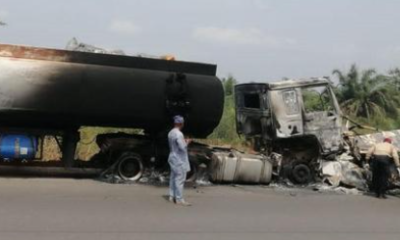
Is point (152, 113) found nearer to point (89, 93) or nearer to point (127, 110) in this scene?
point (127, 110)

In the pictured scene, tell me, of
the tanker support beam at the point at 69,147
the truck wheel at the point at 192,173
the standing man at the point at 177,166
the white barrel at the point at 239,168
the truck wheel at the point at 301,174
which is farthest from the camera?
the truck wheel at the point at 301,174

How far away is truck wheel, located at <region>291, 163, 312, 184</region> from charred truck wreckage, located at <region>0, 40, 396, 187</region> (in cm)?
2

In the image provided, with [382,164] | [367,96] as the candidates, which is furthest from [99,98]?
[367,96]

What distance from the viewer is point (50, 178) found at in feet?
45.1

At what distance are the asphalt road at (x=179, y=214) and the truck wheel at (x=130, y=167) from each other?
72cm

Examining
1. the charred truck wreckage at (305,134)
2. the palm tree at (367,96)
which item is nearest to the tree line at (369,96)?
the palm tree at (367,96)

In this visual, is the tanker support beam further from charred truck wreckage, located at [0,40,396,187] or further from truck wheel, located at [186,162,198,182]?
truck wheel, located at [186,162,198,182]

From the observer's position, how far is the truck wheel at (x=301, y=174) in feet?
49.1

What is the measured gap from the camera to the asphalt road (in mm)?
8438

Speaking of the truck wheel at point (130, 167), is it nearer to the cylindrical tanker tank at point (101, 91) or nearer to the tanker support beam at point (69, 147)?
the cylindrical tanker tank at point (101, 91)

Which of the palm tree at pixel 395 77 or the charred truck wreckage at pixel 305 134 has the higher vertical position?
the palm tree at pixel 395 77

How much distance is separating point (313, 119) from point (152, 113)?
152 inches

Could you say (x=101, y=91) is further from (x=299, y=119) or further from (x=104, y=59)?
(x=299, y=119)

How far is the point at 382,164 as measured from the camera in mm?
13766
